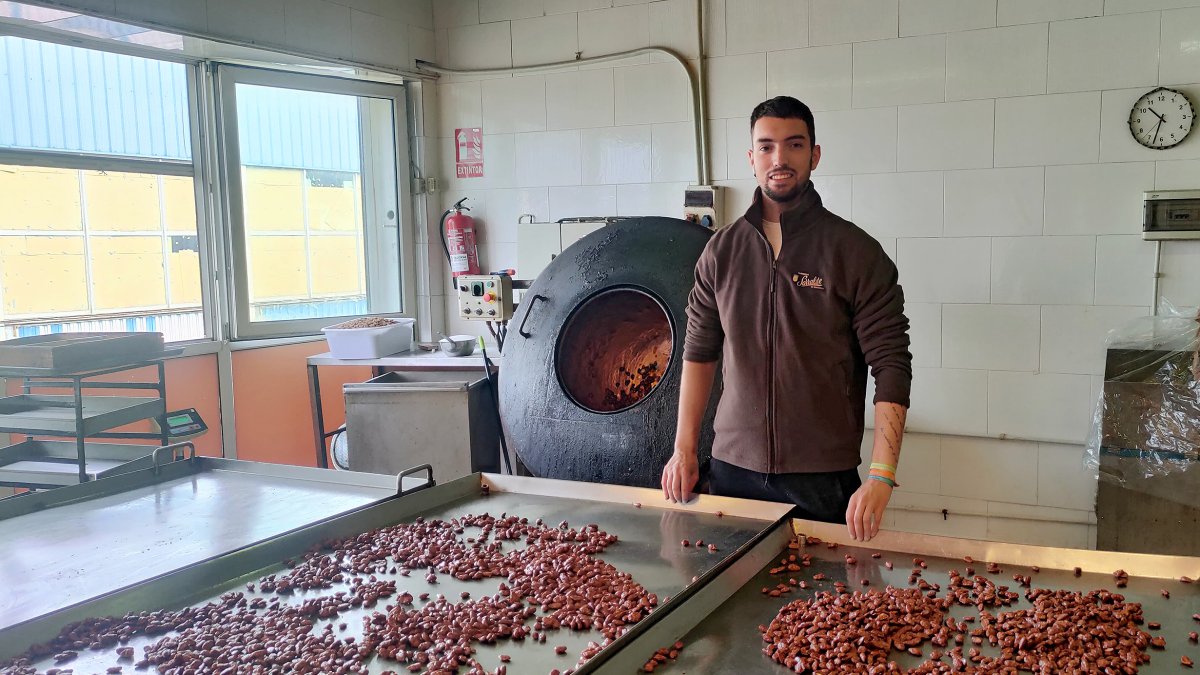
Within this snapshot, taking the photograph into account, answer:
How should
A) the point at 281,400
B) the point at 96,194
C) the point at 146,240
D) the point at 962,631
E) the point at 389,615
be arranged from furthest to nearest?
the point at 281,400, the point at 146,240, the point at 96,194, the point at 389,615, the point at 962,631

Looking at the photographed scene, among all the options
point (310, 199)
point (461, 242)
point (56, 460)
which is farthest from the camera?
point (461, 242)

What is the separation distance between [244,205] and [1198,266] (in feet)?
14.1

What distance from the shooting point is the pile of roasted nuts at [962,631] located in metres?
1.35

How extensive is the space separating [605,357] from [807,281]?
1014mm

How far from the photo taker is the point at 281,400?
4539 mm

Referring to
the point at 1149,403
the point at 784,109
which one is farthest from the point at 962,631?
the point at 1149,403

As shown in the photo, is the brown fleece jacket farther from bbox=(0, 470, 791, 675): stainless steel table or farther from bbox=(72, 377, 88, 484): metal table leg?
bbox=(72, 377, 88, 484): metal table leg

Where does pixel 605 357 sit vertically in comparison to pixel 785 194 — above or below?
below

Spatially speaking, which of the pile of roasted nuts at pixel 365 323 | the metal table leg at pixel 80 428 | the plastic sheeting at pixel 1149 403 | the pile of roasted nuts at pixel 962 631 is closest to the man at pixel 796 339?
the pile of roasted nuts at pixel 962 631

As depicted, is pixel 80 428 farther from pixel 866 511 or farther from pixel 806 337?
pixel 866 511

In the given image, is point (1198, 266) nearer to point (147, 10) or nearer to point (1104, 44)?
point (1104, 44)

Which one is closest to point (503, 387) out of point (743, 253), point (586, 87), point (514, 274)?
point (743, 253)

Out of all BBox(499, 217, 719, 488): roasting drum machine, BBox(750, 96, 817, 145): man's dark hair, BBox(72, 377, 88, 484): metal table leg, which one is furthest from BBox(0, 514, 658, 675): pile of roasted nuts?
BBox(72, 377, 88, 484): metal table leg

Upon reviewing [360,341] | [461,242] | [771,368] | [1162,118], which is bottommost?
[360,341]
